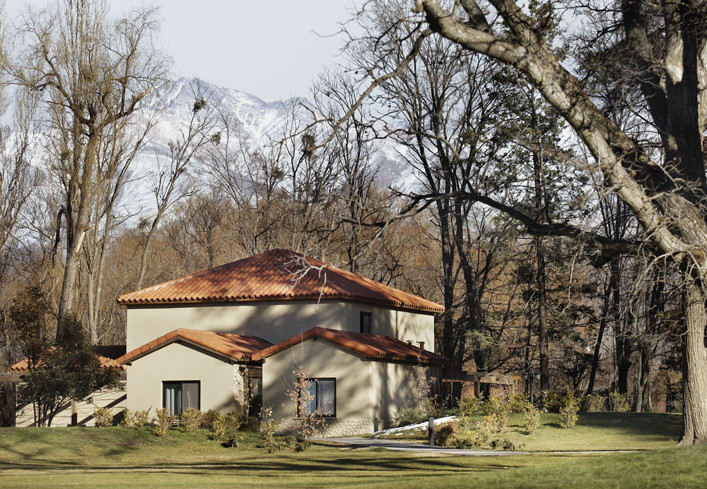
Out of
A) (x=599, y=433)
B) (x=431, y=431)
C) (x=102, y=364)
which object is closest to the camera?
(x=431, y=431)

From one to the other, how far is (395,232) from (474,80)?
2157cm

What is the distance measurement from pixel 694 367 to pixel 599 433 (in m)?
9.75

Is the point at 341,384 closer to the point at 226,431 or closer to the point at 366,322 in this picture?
the point at 226,431

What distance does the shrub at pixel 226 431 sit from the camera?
2899 centimetres

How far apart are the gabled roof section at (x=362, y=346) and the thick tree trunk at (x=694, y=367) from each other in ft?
52.3

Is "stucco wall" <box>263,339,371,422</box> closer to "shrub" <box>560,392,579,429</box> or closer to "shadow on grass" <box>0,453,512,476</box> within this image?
"shrub" <box>560,392,579,429</box>

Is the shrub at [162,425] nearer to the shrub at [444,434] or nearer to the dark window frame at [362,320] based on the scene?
the shrub at [444,434]

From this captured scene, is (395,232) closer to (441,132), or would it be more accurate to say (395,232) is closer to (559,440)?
(441,132)

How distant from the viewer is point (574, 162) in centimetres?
1748

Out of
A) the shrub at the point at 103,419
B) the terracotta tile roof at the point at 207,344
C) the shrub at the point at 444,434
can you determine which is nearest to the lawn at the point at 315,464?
the shrub at the point at 444,434

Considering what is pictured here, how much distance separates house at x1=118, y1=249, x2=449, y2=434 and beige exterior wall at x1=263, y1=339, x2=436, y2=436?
37mm

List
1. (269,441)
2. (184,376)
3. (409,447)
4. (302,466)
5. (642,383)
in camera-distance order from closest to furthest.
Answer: (302,466)
(409,447)
(269,441)
(184,376)
(642,383)

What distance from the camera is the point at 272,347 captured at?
1331 inches

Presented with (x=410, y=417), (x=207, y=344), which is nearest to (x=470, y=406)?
(x=410, y=417)
